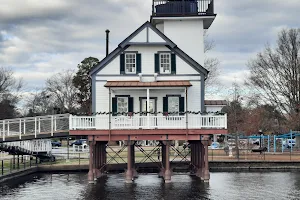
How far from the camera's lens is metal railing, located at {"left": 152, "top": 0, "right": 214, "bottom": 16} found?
39.6 meters

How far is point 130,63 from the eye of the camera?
35688mm

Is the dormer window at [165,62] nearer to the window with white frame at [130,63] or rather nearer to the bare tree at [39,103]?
the window with white frame at [130,63]

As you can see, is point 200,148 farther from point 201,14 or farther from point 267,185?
point 201,14

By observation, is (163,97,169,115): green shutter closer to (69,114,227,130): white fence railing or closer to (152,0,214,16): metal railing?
(69,114,227,130): white fence railing

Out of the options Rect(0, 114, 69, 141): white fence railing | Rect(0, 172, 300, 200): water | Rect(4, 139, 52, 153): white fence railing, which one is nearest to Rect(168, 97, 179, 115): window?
Rect(0, 172, 300, 200): water

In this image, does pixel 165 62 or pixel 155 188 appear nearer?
pixel 155 188

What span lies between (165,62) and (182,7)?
6.24 m

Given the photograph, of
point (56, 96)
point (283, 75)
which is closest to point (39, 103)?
point (56, 96)

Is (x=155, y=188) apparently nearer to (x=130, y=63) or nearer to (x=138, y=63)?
(x=138, y=63)

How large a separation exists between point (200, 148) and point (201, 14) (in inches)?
420

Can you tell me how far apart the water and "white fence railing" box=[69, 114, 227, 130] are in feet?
12.7

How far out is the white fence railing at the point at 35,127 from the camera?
116 ft

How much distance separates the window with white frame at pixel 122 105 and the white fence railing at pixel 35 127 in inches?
151

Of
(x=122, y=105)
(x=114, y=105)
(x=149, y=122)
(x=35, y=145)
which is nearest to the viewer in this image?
(x=149, y=122)
